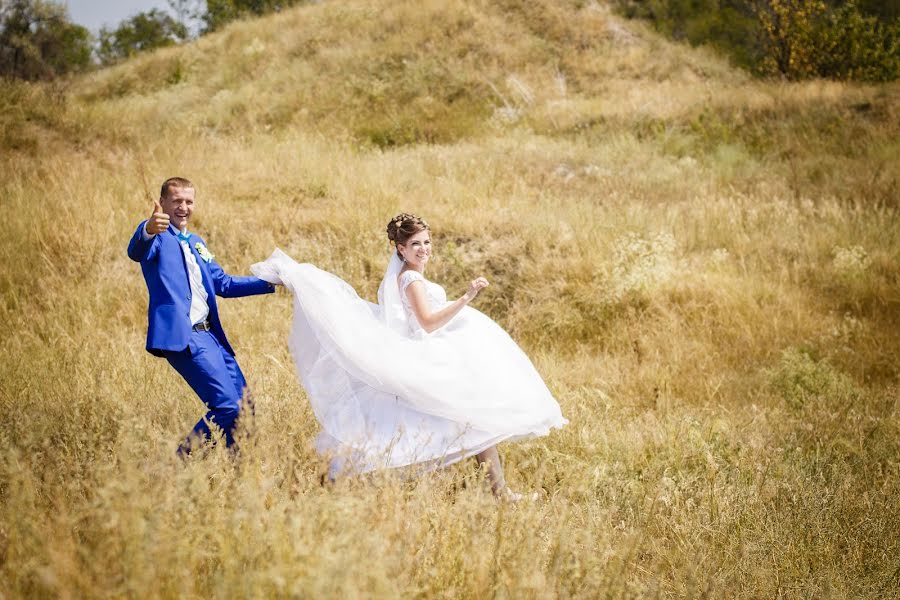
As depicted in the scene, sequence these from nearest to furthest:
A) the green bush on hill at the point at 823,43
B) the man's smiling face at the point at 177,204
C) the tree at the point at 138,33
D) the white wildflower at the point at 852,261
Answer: the man's smiling face at the point at 177,204 < the white wildflower at the point at 852,261 < the green bush on hill at the point at 823,43 < the tree at the point at 138,33

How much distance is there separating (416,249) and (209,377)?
4.27 ft

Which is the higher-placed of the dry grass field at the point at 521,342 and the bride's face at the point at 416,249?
the bride's face at the point at 416,249

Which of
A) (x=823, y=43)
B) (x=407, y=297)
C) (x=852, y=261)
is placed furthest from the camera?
(x=823, y=43)

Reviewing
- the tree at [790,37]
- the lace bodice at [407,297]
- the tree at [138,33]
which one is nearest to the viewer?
the lace bodice at [407,297]

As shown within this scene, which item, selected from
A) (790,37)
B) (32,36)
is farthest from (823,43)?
(32,36)

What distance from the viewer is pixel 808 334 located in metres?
5.55

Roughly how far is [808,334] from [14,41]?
27114mm

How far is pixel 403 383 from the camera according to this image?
300 centimetres

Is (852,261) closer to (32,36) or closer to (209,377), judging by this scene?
(209,377)

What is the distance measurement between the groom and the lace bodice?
967mm

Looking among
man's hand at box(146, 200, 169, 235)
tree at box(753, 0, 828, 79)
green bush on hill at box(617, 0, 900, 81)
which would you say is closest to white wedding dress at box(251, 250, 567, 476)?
man's hand at box(146, 200, 169, 235)

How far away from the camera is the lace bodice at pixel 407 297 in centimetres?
341

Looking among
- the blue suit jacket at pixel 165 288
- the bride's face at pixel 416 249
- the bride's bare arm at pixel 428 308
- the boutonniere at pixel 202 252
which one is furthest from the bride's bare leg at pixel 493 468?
the boutonniere at pixel 202 252

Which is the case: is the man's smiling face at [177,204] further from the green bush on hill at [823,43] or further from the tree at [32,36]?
the tree at [32,36]
